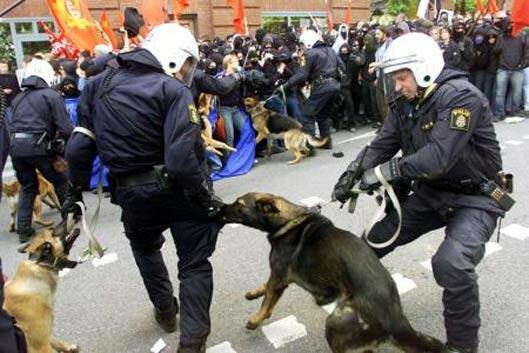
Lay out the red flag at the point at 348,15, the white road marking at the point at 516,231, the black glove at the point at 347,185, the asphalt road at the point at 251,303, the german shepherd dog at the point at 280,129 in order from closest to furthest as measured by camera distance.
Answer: the black glove at the point at 347,185
the asphalt road at the point at 251,303
the white road marking at the point at 516,231
the german shepherd dog at the point at 280,129
the red flag at the point at 348,15

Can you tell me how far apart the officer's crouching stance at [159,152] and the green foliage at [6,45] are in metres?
11.8

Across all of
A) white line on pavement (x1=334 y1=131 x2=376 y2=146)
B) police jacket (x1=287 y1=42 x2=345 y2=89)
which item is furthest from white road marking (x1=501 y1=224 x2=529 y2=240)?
white line on pavement (x1=334 y1=131 x2=376 y2=146)

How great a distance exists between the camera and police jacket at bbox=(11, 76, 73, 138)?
532 cm

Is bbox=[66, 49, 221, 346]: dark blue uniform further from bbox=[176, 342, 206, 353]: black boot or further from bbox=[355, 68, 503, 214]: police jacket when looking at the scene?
bbox=[355, 68, 503, 214]: police jacket

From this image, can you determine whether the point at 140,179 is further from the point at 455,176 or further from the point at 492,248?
the point at 492,248

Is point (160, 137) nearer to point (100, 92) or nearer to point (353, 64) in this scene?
point (100, 92)

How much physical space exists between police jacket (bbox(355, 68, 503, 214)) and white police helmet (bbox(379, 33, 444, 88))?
74mm

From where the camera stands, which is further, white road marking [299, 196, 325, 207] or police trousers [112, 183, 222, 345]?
white road marking [299, 196, 325, 207]

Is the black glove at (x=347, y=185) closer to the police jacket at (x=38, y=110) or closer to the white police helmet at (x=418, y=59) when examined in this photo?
the white police helmet at (x=418, y=59)

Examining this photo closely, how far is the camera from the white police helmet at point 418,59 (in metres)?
2.83

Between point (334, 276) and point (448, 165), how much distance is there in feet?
2.84

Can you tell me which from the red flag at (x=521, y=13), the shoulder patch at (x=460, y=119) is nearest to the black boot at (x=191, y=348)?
the shoulder patch at (x=460, y=119)

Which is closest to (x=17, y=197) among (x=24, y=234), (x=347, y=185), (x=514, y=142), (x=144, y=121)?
(x=24, y=234)

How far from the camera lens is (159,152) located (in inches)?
112
